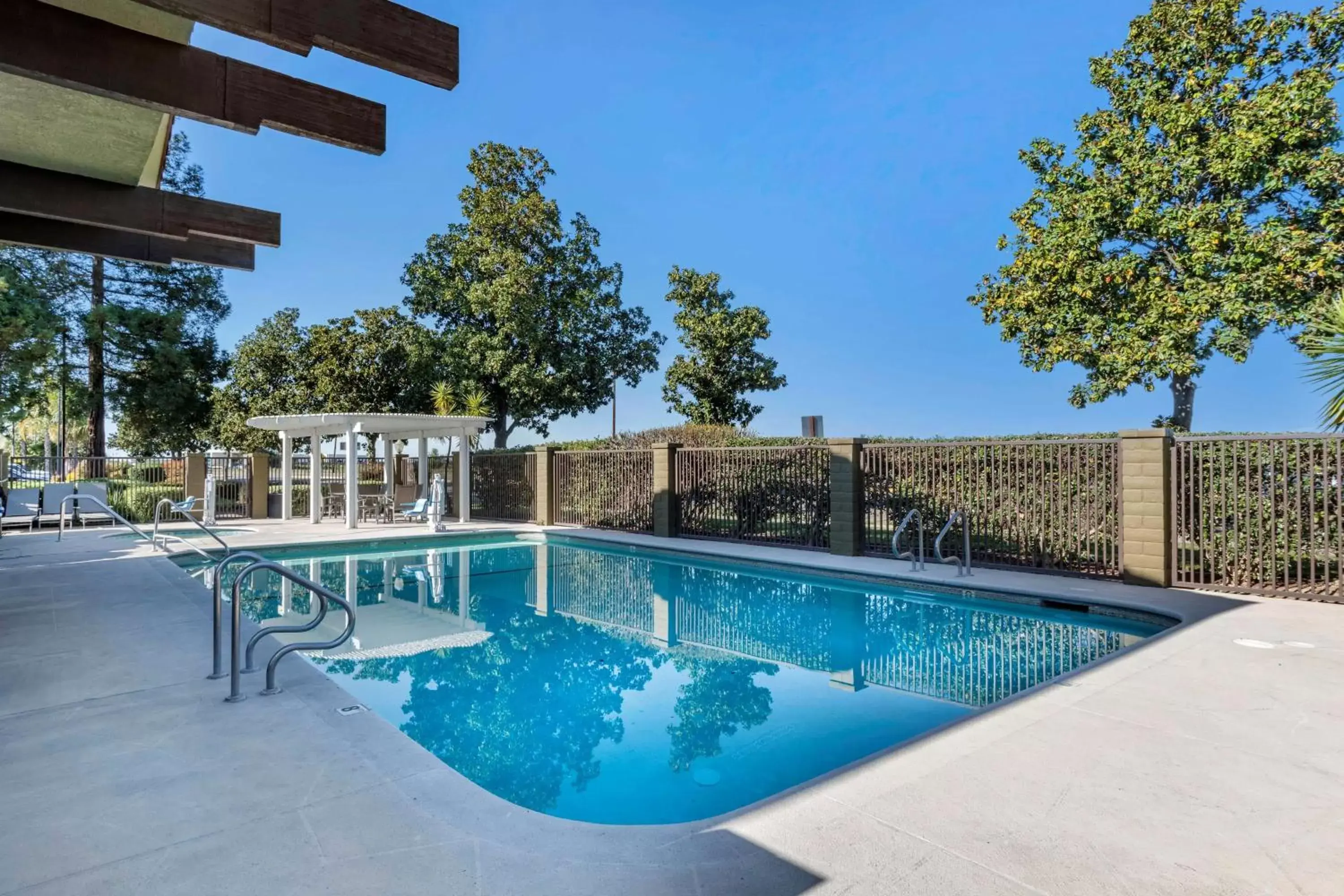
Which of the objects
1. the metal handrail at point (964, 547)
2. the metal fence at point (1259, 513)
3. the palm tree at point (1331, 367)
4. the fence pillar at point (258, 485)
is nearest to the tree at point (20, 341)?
the fence pillar at point (258, 485)

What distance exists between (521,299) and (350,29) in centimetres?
2081

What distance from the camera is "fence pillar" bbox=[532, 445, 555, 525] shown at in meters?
16.3

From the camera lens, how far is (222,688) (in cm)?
407

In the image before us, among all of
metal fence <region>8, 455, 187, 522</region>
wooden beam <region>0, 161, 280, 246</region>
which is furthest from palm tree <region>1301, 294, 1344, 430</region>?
metal fence <region>8, 455, 187, 522</region>

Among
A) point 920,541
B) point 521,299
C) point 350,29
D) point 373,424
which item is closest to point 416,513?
point 373,424

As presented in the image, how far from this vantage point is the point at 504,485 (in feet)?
59.0

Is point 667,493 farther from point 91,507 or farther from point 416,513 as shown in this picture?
point 91,507

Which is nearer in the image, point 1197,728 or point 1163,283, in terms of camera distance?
point 1197,728

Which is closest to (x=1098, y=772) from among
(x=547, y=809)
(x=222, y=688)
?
(x=547, y=809)

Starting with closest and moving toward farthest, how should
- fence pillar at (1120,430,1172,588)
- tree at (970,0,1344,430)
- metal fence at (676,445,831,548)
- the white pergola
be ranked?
fence pillar at (1120,430,1172,588) < metal fence at (676,445,831,548) < tree at (970,0,1344,430) < the white pergola

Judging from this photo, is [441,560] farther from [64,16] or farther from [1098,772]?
[1098,772]

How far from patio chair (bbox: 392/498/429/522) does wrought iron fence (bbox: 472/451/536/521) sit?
6.03 ft

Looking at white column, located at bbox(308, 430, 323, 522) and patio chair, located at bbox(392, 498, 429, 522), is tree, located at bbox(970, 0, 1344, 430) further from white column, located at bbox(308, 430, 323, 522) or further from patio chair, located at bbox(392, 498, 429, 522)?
white column, located at bbox(308, 430, 323, 522)

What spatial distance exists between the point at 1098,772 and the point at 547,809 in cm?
256
